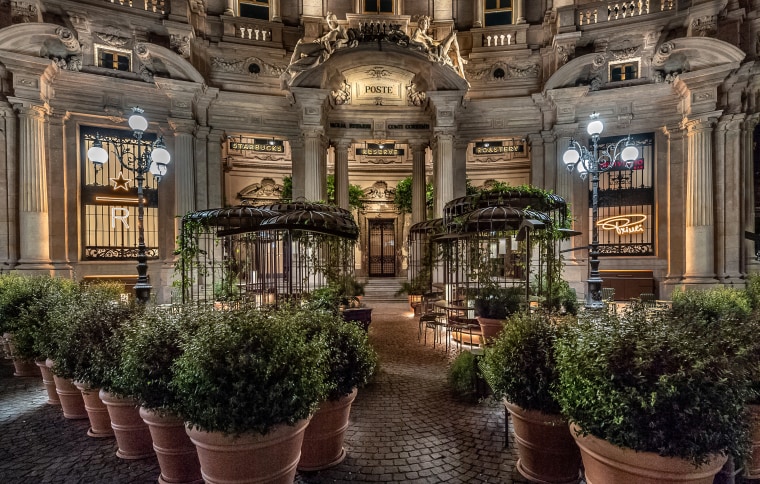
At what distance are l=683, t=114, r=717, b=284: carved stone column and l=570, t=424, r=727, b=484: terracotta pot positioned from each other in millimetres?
14435

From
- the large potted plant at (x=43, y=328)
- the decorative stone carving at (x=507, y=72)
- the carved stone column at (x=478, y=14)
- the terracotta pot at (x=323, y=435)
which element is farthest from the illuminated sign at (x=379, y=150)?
the terracotta pot at (x=323, y=435)

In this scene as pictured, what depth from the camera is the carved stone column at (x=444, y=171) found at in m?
15.6

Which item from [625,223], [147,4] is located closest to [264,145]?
[147,4]

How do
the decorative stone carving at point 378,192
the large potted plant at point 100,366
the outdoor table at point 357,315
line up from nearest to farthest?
the large potted plant at point 100,366 < the outdoor table at point 357,315 < the decorative stone carving at point 378,192

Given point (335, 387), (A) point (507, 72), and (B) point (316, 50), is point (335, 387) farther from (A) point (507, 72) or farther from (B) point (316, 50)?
(A) point (507, 72)

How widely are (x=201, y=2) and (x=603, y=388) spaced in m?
19.2

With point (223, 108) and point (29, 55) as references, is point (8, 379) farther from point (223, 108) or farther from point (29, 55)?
point (223, 108)

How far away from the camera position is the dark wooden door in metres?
22.8

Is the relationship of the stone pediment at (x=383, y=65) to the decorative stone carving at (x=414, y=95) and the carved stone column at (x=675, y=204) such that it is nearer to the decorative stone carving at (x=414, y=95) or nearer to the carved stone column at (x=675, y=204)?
the decorative stone carving at (x=414, y=95)

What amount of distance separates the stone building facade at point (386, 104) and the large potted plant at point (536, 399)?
11.0 meters

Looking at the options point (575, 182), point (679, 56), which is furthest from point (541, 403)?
point (679, 56)

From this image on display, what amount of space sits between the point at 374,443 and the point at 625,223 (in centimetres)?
1541

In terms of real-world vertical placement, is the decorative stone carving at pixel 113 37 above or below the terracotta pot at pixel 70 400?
above

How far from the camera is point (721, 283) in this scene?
44.0 ft
